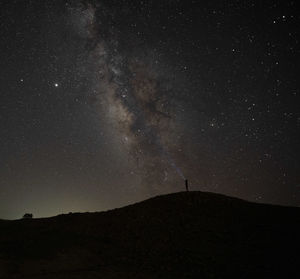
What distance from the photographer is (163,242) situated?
699 inches

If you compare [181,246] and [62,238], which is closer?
[181,246]

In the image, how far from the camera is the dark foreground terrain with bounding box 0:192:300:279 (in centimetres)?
1373

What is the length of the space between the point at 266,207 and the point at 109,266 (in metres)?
13.6

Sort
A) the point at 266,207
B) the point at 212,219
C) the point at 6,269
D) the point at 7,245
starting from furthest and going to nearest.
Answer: the point at 266,207
the point at 212,219
the point at 7,245
the point at 6,269

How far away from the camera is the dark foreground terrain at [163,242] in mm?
13734

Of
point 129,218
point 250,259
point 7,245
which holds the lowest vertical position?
point 250,259

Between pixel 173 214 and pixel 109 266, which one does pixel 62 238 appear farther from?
pixel 173 214

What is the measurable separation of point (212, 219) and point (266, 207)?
192 inches

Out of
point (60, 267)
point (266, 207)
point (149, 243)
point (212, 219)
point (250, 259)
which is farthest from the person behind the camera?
point (266, 207)

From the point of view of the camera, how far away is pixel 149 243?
702 inches

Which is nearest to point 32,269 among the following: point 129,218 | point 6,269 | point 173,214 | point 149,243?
point 6,269

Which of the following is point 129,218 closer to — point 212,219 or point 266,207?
point 212,219

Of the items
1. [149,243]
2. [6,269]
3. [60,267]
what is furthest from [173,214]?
[6,269]

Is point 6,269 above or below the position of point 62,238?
below
